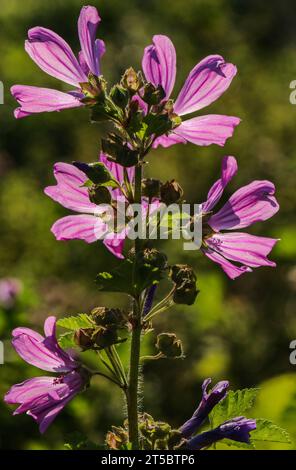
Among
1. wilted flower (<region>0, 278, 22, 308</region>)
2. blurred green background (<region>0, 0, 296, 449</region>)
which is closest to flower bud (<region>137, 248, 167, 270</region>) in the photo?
blurred green background (<region>0, 0, 296, 449</region>)

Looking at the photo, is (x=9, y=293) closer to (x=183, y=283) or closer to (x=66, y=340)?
(x=66, y=340)

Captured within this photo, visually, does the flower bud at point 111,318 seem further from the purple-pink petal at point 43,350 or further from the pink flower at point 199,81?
the pink flower at point 199,81

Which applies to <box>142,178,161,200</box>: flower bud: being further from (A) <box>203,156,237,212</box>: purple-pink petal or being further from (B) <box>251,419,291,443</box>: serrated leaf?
(B) <box>251,419,291,443</box>: serrated leaf

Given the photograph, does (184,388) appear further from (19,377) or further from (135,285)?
(135,285)

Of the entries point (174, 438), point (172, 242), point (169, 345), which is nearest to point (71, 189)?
point (169, 345)

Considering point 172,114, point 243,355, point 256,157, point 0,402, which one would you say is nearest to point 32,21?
point 256,157

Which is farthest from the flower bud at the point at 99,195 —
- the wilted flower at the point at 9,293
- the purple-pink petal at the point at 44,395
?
the wilted flower at the point at 9,293
